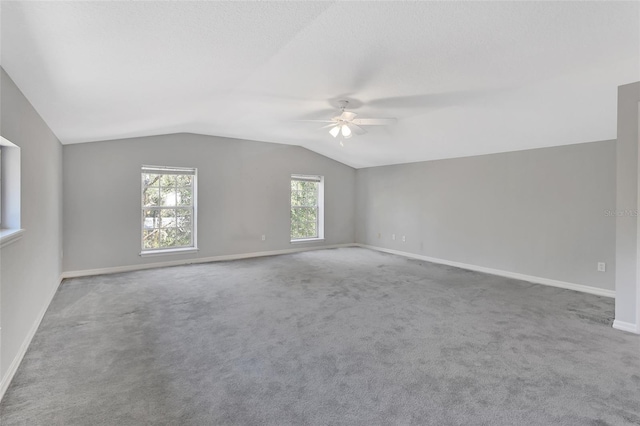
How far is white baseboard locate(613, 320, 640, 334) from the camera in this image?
9.38 feet

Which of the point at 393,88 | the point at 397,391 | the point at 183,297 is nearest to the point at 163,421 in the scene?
the point at 397,391

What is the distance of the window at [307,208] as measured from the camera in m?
7.28

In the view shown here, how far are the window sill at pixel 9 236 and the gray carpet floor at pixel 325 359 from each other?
0.91 meters

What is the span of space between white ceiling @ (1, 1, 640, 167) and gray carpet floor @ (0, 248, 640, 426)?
2000 mm

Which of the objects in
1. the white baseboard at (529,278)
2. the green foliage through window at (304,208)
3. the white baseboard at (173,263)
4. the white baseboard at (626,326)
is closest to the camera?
the white baseboard at (626,326)

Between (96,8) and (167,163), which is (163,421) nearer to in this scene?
(96,8)

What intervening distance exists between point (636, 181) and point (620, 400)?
2.01m

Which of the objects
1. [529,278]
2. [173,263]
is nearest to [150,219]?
[173,263]

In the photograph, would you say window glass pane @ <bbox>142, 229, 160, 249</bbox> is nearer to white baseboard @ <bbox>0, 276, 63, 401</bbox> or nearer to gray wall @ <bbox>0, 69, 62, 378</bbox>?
gray wall @ <bbox>0, 69, 62, 378</bbox>

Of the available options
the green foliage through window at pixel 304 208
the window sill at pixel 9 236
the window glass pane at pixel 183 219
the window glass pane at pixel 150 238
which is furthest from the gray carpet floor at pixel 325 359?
the green foliage through window at pixel 304 208

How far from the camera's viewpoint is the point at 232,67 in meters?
2.40

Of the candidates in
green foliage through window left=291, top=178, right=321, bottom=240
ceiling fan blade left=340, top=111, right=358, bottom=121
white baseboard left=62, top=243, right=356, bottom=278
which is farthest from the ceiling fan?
white baseboard left=62, top=243, right=356, bottom=278

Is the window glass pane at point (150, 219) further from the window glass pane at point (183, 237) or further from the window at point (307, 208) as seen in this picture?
the window at point (307, 208)

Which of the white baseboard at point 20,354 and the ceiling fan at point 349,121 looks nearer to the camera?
the white baseboard at point 20,354
